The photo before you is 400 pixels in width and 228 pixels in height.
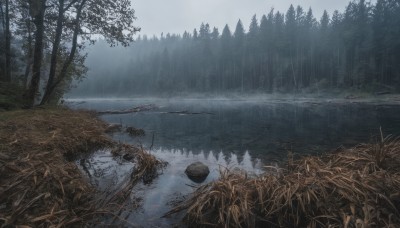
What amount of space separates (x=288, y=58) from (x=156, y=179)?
296ft

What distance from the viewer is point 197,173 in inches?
311

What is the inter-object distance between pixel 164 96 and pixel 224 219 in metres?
99.0

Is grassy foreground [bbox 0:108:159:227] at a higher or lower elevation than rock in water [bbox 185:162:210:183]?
higher

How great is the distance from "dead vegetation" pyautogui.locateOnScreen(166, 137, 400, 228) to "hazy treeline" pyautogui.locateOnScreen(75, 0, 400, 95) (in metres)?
68.0

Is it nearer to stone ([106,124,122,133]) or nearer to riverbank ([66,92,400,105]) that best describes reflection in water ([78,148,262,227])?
stone ([106,124,122,133])

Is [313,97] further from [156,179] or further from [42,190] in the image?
[42,190]

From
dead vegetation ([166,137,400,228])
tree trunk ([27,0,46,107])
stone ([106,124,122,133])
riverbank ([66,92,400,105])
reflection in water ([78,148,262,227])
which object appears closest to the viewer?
dead vegetation ([166,137,400,228])

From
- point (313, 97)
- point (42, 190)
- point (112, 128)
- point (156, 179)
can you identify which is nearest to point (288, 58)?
point (313, 97)

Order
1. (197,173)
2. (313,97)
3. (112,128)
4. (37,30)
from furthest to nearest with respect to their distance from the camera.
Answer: (313,97)
(112,128)
(37,30)
(197,173)

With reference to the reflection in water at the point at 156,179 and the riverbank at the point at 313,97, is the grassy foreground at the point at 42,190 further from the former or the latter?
the riverbank at the point at 313,97

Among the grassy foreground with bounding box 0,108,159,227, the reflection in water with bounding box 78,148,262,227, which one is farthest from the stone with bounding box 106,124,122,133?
the grassy foreground with bounding box 0,108,159,227

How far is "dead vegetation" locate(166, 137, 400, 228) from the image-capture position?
3670 mm

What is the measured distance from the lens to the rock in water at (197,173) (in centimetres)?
772

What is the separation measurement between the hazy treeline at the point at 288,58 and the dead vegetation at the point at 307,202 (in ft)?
223
